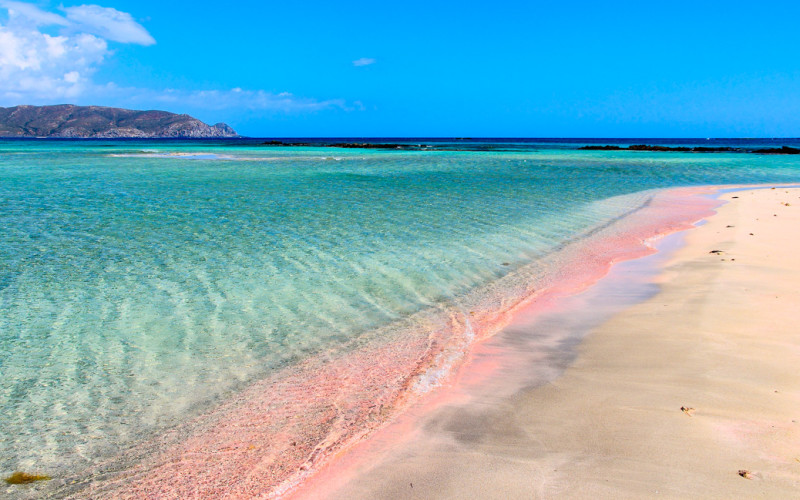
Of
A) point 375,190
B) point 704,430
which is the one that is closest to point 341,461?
point 704,430

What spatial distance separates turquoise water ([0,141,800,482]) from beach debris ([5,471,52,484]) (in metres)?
0.08

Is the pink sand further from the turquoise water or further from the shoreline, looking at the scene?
the turquoise water

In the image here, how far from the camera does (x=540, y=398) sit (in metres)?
4.50

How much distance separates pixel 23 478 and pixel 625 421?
424cm

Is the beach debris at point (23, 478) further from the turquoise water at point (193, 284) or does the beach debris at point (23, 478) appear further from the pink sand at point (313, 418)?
the pink sand at point (313, 418)

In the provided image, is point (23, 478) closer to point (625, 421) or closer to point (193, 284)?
point (625, 421)

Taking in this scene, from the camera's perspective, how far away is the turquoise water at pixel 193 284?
467cm

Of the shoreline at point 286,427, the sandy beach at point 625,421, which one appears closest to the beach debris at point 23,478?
the shoreline at point 286,427

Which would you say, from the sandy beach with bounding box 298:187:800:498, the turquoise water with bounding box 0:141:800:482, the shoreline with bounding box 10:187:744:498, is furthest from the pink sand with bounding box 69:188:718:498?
the turquoise water with bounding box 0:141:800:482

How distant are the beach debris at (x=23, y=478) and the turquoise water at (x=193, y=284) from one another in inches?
3.3

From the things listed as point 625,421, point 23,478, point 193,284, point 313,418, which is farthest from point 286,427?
point 193,284

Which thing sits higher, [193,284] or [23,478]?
[193,284]

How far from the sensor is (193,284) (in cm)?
809

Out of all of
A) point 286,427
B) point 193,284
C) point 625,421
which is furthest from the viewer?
point 193,284
